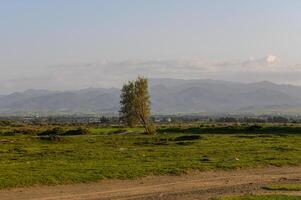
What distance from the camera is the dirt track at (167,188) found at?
1011 inches

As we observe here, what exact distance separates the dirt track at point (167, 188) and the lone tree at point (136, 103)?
6321 centimetres

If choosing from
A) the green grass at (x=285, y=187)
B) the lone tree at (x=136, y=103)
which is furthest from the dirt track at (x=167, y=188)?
the lone tree at (x=136, y=103)

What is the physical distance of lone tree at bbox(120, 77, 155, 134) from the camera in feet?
320

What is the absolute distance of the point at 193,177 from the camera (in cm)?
3284

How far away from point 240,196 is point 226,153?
832 inches

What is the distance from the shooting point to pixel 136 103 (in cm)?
9744

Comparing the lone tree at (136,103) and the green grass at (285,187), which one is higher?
the lone tree at (136,103)

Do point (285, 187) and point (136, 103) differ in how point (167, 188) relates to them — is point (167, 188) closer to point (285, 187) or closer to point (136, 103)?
point (285, 187)

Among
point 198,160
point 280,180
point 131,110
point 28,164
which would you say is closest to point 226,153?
point 198,160

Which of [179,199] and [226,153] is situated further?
[226,153]

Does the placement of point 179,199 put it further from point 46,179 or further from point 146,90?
point 146,90

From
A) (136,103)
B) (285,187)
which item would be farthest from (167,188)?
(136,103)

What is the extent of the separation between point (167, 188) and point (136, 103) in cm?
6933

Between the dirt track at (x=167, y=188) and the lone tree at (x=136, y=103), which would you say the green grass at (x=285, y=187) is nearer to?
the dirt track at (x=167, y=188)
